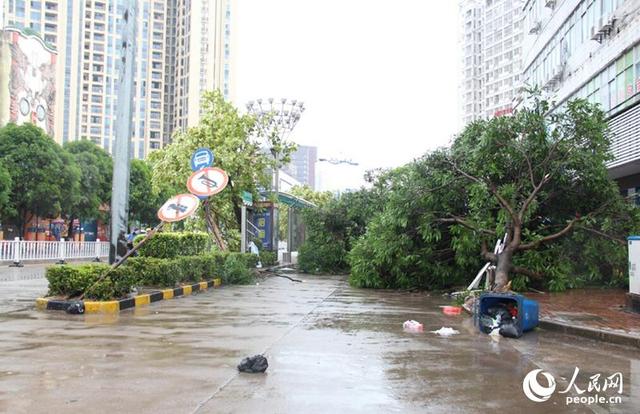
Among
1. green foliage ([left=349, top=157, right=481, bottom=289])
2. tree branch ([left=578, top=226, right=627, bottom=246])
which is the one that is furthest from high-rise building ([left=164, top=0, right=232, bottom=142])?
tree branch ([left=578, top=226, right=627, bottom=246])

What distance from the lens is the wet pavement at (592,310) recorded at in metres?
9.14

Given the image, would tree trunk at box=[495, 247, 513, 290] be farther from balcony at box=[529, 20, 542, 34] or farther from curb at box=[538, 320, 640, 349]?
balcony at box=[529, 20, 542, 34]

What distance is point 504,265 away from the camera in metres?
13.6

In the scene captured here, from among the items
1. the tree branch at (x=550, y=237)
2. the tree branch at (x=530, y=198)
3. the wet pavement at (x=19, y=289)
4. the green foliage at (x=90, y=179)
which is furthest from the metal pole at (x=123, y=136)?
the green foliage at (x=90, y=179)

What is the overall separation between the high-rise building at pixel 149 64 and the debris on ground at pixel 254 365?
410ft

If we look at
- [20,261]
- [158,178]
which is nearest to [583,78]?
[158,178]

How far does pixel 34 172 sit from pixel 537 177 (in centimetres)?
3265

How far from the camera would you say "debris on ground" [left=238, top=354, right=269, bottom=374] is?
5719 mm

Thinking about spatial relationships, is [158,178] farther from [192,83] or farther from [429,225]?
[192,83]

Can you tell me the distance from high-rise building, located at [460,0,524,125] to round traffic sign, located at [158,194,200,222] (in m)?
100

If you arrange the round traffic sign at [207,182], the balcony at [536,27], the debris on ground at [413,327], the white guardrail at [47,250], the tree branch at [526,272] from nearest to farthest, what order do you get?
the debris on ground at [413,327] → the round traffic sign at [207,182] → the tree branch at [526,272] → the white guardrail at [47,250] → the balcony at [536,27]

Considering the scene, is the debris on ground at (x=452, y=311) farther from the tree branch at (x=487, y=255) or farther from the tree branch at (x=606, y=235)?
the tree branch at (x=606, y=235)

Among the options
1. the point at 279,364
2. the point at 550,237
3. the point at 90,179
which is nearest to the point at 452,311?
the point at 550,237

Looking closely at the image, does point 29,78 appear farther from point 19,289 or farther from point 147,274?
point 147,274
